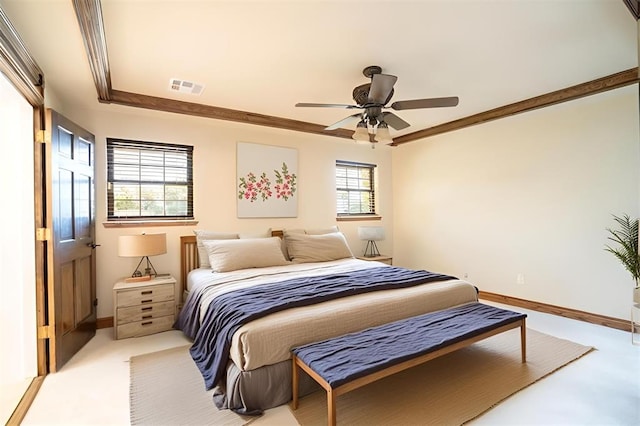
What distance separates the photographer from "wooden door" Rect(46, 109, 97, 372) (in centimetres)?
248

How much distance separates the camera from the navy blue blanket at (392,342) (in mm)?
1771

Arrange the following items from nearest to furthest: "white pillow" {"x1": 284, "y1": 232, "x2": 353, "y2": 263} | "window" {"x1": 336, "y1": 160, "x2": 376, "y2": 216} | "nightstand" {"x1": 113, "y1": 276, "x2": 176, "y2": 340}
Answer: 1. "nightstand" {"x1": 113, "y1": 276, "x2": 176, "y2": 340}
2. "white pillow" {"x1": 284, "y1": 232, "x2": 353, "y2": 263}
3. "window" {"x1": 336, "y1": 160, "x2": 376, "y2": 216}

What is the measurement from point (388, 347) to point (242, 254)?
6.55ft

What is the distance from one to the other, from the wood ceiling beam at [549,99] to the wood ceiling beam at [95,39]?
159 inches

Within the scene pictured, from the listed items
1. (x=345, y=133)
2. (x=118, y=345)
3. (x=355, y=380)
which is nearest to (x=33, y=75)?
(x=118, y=345)

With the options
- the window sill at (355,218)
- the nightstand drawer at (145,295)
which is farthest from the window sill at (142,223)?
the window sill at (355,218)

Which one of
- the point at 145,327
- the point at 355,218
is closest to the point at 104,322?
the point at 145,327

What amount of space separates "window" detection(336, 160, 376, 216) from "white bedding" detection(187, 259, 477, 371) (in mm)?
1940

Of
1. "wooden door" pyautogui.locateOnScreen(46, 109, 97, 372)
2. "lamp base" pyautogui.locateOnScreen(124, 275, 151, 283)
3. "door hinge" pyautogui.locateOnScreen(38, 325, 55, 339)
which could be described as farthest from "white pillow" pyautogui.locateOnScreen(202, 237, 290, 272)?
"door hinge" pyautogui.locateOnScreen(38, 325, 55, 339)

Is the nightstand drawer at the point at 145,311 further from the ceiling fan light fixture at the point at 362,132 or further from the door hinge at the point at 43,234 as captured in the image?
the ceiling fan light fixture at the point at 362,132

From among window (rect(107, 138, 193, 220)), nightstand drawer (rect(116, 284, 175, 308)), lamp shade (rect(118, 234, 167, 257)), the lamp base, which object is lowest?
nightstand drawer (rect(116, 284, 175, 308))

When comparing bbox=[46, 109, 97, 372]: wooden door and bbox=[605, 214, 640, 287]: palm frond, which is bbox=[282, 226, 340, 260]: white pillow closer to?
Answer: bbox=[46, 109, 97, 372]: wooden door

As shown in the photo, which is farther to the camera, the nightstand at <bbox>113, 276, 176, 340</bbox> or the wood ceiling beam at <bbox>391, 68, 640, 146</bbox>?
the nightstand at <bbox>113, 276, 176, 340</bbox>

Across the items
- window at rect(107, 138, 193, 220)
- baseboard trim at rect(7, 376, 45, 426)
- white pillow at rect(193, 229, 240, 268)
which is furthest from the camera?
white pillow at rect(193, 229, 240, 268)
